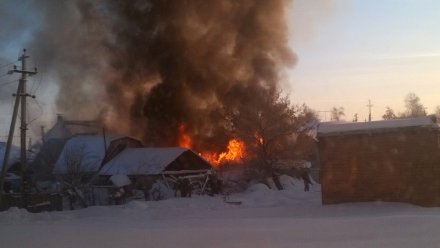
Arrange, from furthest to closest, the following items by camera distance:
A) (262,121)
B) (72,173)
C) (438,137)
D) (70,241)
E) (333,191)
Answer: (262,121) → (72,173) → (333,191) → (438,137) → (70,241)

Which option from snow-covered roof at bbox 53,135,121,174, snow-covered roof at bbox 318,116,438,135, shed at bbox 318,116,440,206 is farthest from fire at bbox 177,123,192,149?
shed at bbox 318,116,440,206

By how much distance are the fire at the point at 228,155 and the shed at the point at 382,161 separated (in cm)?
2209

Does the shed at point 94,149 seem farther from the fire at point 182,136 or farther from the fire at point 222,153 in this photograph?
the fire at point 222,153

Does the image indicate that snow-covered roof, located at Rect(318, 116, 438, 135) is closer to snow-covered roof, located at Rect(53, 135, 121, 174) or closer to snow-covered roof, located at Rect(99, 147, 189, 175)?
snow-covered roof, located at Rect(99, 147, 189, 175)

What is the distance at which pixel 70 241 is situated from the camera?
11711 millimetres

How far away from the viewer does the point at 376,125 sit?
19.2 meters

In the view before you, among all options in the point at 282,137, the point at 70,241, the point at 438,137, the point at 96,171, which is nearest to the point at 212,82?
the point at 282,137

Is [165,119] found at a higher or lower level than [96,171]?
higher

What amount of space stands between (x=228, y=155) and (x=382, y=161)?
24.3 meters

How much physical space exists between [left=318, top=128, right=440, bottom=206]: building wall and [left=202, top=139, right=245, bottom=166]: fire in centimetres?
2207

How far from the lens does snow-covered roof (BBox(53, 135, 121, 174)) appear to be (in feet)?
120

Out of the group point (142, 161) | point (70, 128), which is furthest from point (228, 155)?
point (70, 128)

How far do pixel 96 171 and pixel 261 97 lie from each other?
40.2 ft

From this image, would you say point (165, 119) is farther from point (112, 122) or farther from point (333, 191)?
point (333, 191)
